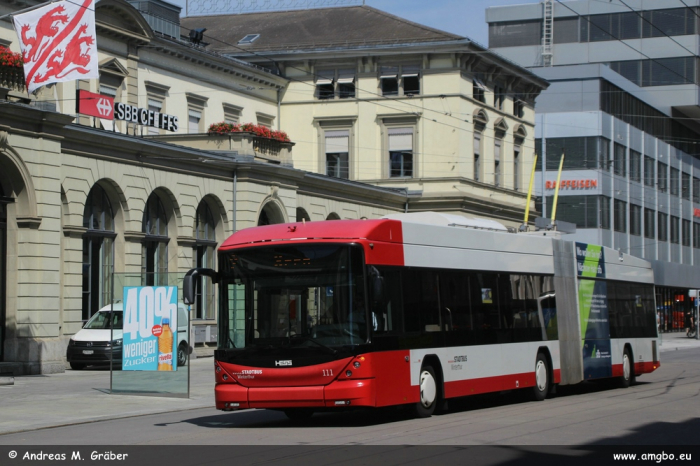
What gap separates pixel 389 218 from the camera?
16.2 m

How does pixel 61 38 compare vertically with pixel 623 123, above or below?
below

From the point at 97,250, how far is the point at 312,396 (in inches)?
720

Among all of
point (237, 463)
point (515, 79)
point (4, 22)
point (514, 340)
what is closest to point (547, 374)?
point (514, 340)

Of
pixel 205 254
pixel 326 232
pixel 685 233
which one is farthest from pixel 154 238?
pixel 685 233

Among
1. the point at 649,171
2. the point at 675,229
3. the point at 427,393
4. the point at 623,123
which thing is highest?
the point at 623,123

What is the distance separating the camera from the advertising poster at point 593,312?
2214 cm

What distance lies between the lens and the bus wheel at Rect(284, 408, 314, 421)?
16.5m

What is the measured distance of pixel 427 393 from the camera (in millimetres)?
16391

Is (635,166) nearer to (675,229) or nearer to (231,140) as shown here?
(675,229)

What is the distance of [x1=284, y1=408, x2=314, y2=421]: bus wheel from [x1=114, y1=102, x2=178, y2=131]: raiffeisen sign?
57.0 ft

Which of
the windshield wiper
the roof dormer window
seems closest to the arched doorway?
the windshield wiper

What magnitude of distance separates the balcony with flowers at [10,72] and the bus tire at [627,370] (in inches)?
617

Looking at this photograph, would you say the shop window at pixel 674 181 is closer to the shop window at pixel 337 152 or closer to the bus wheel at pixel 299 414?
the shop window at pixel 337 152

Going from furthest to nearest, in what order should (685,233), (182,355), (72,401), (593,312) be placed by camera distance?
(685,233), (593,312), (182,355), (72,401)
